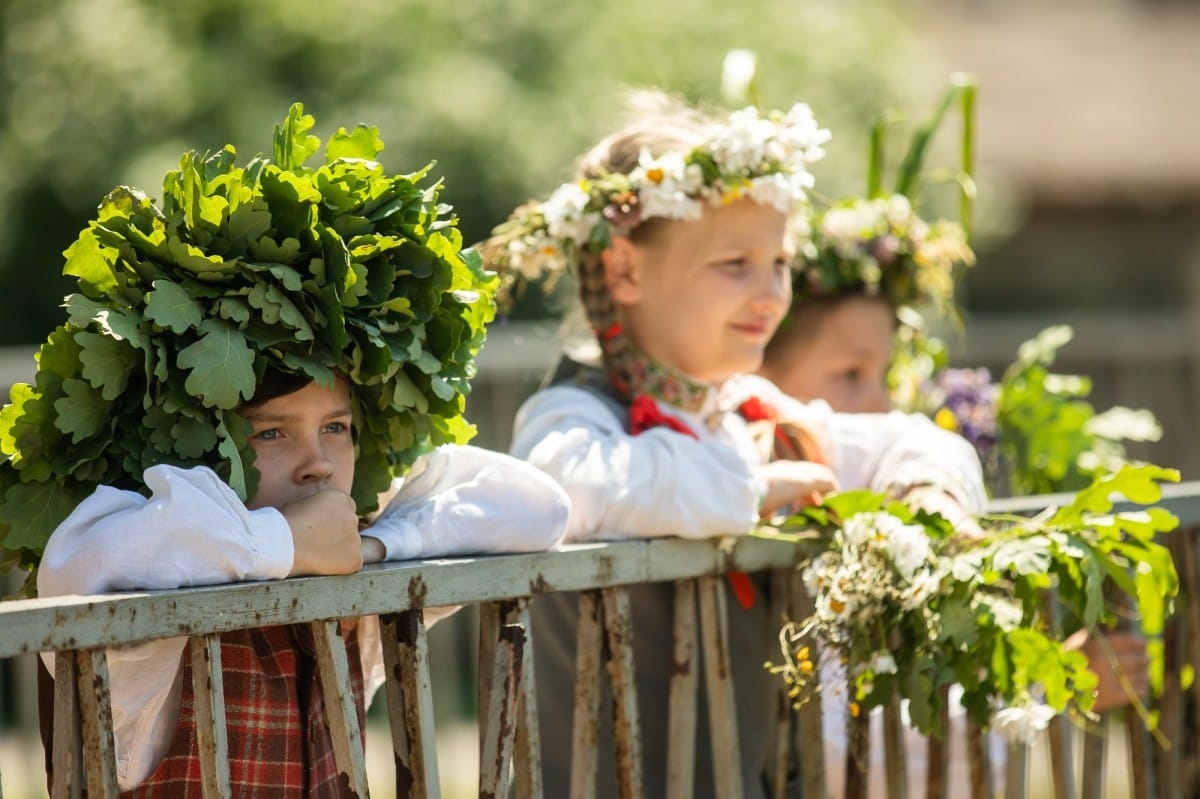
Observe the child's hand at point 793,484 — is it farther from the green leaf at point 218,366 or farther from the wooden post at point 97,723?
the wooden post at point 97,723

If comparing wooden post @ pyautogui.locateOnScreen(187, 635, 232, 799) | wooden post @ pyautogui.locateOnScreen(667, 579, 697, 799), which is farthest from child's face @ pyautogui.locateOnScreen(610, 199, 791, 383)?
wooden post @ pyautogui.locateOnScreen(187, 635, 232, 799)

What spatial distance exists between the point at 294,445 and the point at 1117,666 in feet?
6.21

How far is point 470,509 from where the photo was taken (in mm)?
2566

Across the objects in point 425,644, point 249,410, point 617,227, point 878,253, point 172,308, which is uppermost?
point 878,253

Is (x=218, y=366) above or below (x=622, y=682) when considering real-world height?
above

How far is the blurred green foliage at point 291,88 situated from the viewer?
26.0 ft

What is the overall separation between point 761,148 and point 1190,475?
7.05 m

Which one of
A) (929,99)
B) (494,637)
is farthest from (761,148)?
(929,99)

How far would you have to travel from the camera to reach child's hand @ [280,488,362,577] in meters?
2.26

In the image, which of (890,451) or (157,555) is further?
(890,451)

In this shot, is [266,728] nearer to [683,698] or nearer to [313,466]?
[313,466]

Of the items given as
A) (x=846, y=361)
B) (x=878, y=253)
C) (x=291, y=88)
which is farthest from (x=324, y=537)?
(x=291, y=88)

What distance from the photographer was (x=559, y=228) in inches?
128

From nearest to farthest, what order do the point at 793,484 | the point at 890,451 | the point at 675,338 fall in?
1. the point at 793,484
2. the point at 675,338
3. the point at 890,451
